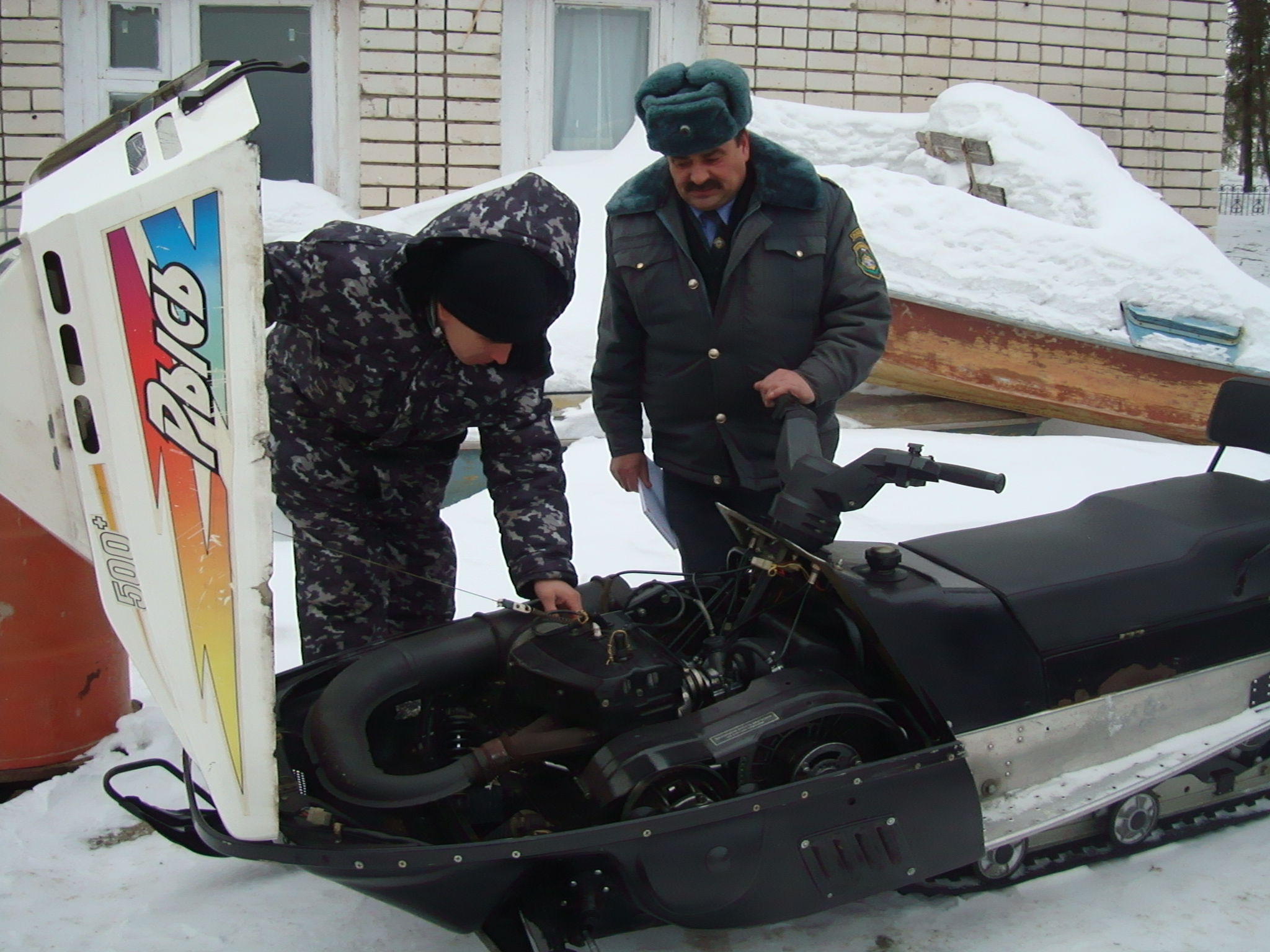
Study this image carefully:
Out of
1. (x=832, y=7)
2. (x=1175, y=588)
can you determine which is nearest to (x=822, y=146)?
(x=832, y=7)

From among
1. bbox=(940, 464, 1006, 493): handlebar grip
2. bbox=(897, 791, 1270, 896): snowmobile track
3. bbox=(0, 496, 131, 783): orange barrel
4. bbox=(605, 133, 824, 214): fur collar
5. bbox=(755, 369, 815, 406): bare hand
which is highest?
bbox=(605, 133, 824, 214): fur collar

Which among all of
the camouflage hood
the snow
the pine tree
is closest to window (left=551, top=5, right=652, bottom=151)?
the snow

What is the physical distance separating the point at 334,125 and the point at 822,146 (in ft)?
10.6

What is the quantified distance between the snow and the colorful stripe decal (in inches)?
140

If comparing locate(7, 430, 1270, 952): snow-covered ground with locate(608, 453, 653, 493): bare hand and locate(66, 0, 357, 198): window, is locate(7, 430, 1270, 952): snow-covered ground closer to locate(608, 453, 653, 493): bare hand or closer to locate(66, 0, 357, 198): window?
locate(608, 453, 653, 493): bare hand

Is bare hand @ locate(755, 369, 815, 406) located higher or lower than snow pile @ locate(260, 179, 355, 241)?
lower

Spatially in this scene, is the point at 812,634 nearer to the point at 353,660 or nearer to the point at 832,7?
the point at 353,660

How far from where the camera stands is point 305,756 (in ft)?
5.85

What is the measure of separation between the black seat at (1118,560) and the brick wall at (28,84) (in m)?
6.62

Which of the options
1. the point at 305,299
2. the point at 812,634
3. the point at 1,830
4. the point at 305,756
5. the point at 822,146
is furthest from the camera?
the point at 822,146

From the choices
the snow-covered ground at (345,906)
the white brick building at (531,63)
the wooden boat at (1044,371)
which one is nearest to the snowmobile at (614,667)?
the snow-covered ground at (345,906)

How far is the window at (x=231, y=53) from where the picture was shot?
673 centimetres

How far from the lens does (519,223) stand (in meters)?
1.71

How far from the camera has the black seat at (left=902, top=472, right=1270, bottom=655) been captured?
204 centimetres
